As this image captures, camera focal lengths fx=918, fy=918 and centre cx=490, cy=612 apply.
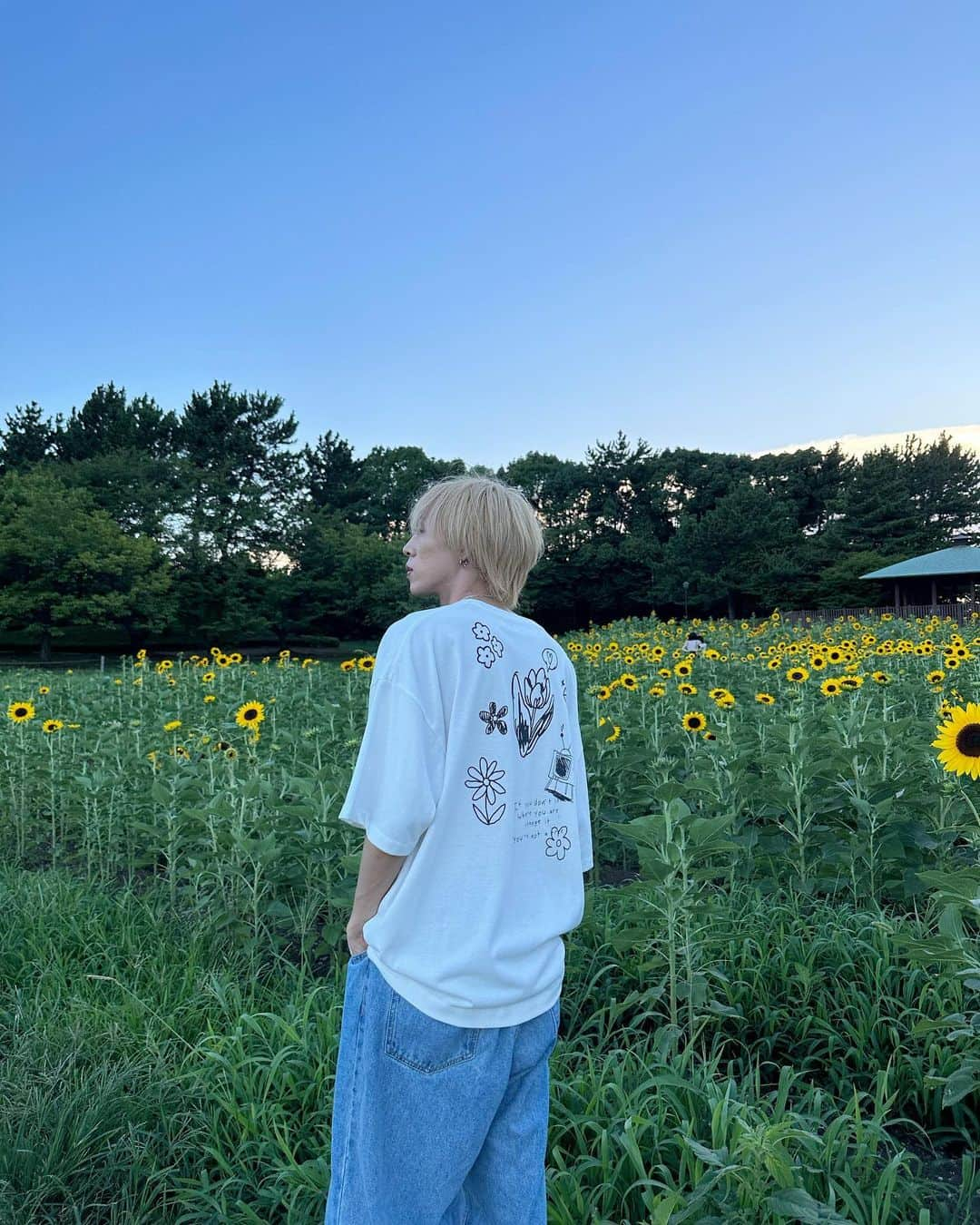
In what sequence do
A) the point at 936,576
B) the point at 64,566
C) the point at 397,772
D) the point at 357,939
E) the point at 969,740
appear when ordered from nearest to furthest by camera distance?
the point at 397,772 → the point at 357,939 → the point at 969,740 → the point at 64,566 → the point at 936,576

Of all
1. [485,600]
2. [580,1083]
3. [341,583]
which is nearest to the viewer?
[485,600]

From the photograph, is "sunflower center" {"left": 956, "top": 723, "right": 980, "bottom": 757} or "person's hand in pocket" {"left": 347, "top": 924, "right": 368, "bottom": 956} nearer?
"person's hand in pocket" {"left": 347, "top": 924, "right": 368, "bottom": 956}

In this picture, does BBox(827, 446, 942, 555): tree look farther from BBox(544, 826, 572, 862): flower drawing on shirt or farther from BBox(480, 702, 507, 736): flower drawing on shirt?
BBox(480, 702, 507, 736): flower drawing on shirt

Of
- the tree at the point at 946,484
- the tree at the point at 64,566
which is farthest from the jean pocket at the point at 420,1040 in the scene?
the tree at the point at 946,484

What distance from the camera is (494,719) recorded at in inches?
62.2

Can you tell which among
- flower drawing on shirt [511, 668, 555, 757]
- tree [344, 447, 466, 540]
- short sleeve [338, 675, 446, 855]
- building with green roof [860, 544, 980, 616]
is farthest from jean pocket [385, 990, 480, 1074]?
tree [344, 447, 466, 540]

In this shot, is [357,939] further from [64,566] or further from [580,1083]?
[64,566]

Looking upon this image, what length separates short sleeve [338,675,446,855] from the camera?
148 cm

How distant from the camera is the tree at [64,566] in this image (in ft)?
105

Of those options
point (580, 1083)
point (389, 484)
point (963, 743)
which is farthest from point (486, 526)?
point (389, 484)

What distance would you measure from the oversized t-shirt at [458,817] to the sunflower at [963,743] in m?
2.28

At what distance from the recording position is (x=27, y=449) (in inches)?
1779

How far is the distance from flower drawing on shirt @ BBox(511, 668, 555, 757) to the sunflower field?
962mm

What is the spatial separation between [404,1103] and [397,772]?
21.7 inches
